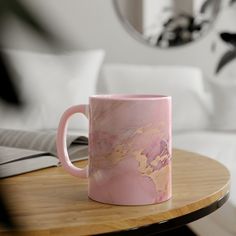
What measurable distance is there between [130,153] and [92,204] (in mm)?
68

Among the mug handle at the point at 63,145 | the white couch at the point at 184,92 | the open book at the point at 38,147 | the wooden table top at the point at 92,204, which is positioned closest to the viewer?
the wooden table top at the point at 92,204

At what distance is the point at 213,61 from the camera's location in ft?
8.20

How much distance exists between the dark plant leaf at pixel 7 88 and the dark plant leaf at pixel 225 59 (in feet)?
7.35

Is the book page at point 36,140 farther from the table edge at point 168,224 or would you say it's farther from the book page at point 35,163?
the table edge at point 168,224

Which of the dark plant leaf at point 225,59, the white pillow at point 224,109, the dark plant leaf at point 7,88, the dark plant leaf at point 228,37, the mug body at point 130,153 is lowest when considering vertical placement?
the white pillow at point 224,109

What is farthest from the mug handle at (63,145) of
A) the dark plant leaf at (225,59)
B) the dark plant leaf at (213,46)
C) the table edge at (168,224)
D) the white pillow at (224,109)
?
the dark plant leaf at (213,46)

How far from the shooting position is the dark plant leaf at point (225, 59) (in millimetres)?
2347

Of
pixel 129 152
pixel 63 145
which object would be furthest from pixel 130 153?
pixel 63 145

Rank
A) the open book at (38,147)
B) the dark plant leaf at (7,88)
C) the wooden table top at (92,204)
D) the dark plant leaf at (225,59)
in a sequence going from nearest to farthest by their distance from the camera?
the dark plant leaf at (7,88) → the wooden table top at (92,204) → the open book at (38,147) → the dark plant leaf at (225,59)

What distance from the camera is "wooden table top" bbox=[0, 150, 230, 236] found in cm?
44

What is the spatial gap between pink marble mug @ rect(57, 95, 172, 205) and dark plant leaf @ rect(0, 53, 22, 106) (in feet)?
1.13

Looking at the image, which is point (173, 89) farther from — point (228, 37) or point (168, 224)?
point (168, 224)

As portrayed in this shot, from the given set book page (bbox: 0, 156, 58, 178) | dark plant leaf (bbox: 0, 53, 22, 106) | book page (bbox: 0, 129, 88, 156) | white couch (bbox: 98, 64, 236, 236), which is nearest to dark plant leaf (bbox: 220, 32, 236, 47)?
white couch (bbox: 98, 64, 236, 236)

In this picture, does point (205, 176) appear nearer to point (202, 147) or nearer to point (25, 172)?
point (25, 172)
